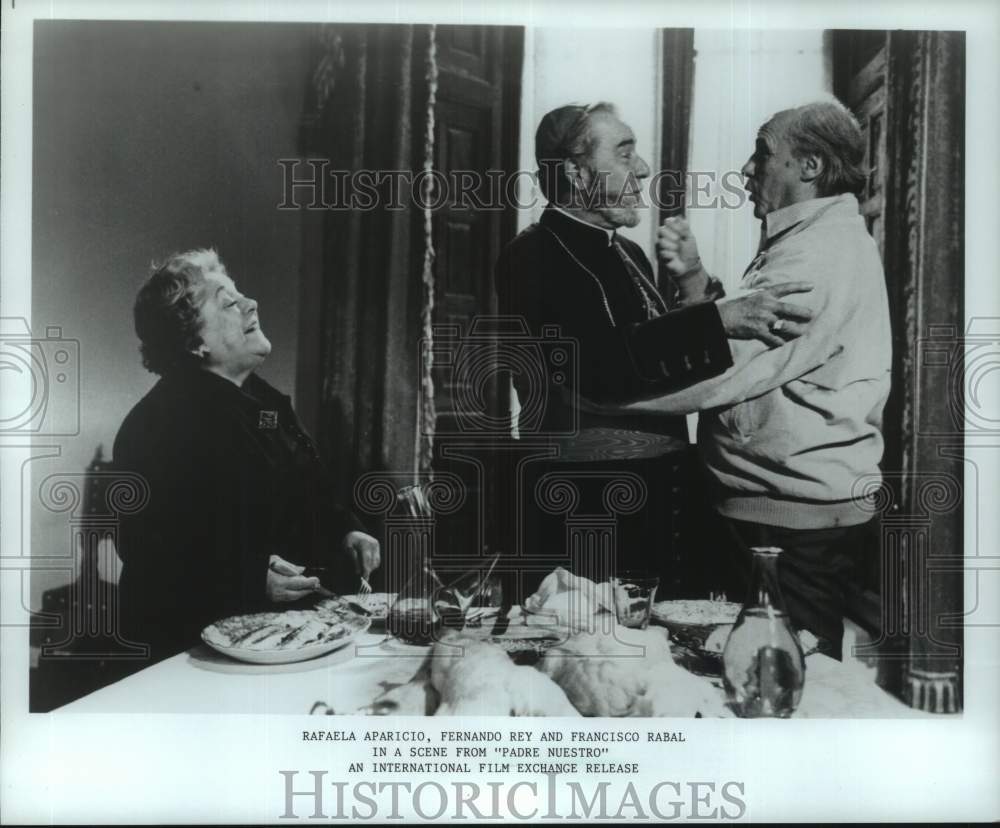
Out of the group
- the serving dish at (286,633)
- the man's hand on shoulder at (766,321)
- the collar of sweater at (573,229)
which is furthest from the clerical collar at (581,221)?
the serving dish at (286,633)

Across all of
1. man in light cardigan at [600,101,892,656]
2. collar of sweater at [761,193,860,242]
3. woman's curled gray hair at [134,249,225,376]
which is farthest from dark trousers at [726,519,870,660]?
woman's curled gray hair at [134,249,225,376]

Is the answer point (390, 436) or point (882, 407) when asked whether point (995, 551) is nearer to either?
point (882, 407)

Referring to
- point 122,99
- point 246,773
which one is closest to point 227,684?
point 246,773

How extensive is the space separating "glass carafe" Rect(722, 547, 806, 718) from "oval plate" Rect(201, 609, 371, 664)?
954 millimetres

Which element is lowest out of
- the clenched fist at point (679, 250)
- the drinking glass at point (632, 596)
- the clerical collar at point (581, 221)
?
the drinking glass at point (632, 596)

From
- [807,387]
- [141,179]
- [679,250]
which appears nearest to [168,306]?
[141,179]

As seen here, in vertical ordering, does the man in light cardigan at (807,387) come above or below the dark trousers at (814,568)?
above

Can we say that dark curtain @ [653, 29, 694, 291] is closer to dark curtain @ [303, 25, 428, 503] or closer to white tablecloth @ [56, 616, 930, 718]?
dark curtain @ [303, 25, 428, 503]

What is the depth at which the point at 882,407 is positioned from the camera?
2559 mm

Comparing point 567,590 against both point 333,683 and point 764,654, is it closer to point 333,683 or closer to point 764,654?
point 764,654

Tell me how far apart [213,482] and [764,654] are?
148cm

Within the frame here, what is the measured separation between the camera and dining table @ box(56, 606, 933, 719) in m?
2.54

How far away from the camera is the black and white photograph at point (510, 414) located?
8.34 ft

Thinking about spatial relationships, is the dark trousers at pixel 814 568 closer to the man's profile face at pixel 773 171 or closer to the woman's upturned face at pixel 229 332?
the man's profile face at pixel 773 171
